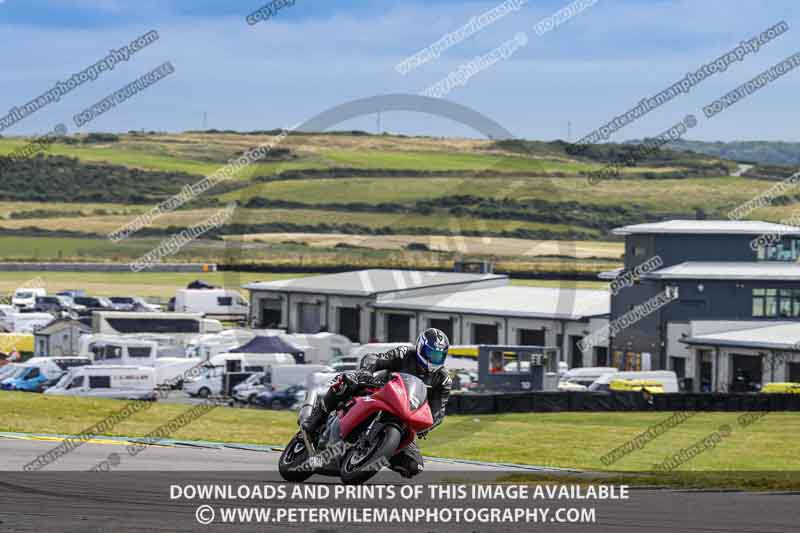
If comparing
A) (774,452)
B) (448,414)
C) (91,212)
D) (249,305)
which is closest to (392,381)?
(774,452)

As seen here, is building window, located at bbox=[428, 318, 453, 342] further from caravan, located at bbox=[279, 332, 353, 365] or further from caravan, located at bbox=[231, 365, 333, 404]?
caravan, located at bbox=[231, 365, 333, 404]

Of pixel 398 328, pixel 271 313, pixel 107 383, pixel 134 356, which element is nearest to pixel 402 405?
pixel 107 383

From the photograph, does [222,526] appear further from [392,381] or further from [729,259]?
[729,259]

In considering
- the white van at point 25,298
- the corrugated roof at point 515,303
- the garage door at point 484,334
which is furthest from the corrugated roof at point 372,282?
the white van at point 25,298

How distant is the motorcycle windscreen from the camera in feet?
38.8

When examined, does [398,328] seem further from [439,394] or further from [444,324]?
[439,394]

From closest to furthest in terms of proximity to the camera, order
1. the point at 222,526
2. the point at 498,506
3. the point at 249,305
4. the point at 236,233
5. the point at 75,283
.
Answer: the point at 222,526, the point at 498,506, the point at 249,305, the point at 75,283, the point at 236,233

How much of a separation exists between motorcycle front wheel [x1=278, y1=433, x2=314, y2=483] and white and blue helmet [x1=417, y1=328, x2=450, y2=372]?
170cm

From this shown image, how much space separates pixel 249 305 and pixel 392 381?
232ft

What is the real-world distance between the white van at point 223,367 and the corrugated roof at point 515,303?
15710mm

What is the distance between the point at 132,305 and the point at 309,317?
427 inches

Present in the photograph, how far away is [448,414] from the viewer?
3622 cm

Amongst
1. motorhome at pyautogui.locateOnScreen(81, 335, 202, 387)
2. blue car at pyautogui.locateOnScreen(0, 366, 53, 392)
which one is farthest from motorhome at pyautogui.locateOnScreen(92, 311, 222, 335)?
blue car at pyautogui.locateOnScreen(0, 366, 53, 392)

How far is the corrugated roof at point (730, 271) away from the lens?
60.9 meters
